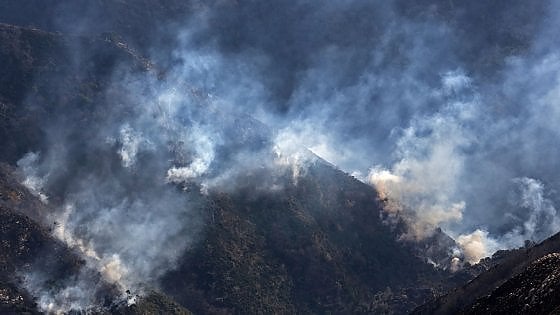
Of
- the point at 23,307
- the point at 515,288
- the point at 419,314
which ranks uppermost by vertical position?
the point at 23,307

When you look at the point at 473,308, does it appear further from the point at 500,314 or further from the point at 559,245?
the point at 559,245

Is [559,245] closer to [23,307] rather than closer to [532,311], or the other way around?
[532,311]

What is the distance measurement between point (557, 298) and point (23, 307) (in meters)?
164

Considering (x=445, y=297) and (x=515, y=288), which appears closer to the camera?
(x=515, y=288)

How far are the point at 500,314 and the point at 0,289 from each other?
517 feet

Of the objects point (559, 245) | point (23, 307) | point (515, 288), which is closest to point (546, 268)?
point (515, 288)

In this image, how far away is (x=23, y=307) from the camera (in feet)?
644

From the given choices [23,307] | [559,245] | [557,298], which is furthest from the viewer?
[23,307]

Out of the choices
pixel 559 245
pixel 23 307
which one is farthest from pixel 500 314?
pixel 23 307

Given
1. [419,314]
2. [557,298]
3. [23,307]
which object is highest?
[23,307]

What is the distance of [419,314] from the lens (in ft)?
645

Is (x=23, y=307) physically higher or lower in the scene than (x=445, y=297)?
higher

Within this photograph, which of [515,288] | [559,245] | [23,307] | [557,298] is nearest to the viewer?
[557,298]

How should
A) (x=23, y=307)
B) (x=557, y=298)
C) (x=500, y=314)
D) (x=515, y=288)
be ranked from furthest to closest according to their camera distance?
(x=23, y=307) < (x=515, y=288) < (x=500, y=314) < (x=557, y=298)
